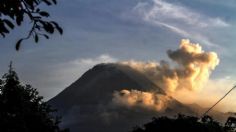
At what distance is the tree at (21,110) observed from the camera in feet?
188

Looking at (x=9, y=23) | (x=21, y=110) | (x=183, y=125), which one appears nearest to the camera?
(x=9, y=23)

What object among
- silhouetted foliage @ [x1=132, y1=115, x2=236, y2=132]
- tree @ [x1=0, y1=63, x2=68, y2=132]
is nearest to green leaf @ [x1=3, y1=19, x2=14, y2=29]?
tree @ [x1=0, y1=63, x2=68, y2=132]

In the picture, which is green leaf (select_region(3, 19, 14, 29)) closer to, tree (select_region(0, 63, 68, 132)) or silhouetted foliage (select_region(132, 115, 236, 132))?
tree (select_region(0, 63, 68, 132))

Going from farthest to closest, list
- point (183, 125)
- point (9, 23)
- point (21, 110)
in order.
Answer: point (183, 125)
point (21, 110)
point (9, 23)

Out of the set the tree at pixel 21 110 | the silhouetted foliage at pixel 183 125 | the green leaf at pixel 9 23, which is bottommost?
the green leaf at pixel 9 23

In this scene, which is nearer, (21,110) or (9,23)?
(9,23)

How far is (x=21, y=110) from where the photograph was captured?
59.4 meters

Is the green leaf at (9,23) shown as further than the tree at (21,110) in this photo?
No

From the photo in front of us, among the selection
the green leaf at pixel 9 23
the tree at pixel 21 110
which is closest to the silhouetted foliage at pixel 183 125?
the tree at pixel 21 110

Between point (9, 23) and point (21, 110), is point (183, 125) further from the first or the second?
point (9, 23)

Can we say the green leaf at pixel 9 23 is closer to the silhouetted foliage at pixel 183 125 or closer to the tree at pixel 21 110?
the tree at pixel 21 110

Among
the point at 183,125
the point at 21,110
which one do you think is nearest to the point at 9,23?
the point at 21,110

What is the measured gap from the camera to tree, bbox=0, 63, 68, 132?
5719 cm

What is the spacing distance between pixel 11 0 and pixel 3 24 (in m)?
0.56
